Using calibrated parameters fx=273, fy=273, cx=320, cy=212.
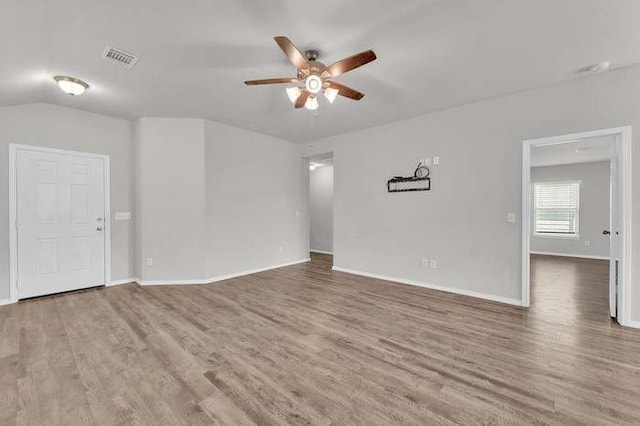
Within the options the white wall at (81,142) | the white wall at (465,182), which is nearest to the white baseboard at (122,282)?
the white wall at (81,142)

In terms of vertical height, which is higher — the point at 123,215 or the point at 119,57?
the point at 119,57

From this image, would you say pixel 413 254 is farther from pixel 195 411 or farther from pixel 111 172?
pixel 111 172

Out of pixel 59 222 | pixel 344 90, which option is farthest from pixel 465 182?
pixel 59 222

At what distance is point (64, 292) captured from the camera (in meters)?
4.00

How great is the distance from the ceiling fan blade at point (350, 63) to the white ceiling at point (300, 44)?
0.24m

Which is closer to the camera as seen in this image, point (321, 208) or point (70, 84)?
point (70, 84)

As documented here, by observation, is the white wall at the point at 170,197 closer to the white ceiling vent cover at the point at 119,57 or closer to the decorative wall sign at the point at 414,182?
the white ceiling vent cover at the point at 119,57

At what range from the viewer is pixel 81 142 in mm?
4141

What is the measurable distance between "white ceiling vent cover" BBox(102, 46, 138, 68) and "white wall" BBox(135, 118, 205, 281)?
5.84 feet

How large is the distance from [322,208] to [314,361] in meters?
5.97

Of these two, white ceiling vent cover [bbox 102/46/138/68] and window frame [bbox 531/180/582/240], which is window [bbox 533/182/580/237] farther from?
white ceiling vent cover [bbox 102/46/138/68]

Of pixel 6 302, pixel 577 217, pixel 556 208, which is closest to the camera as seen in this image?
pixel 6 302

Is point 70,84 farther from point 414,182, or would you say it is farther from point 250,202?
point 414,182

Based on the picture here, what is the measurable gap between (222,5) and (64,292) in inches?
178
